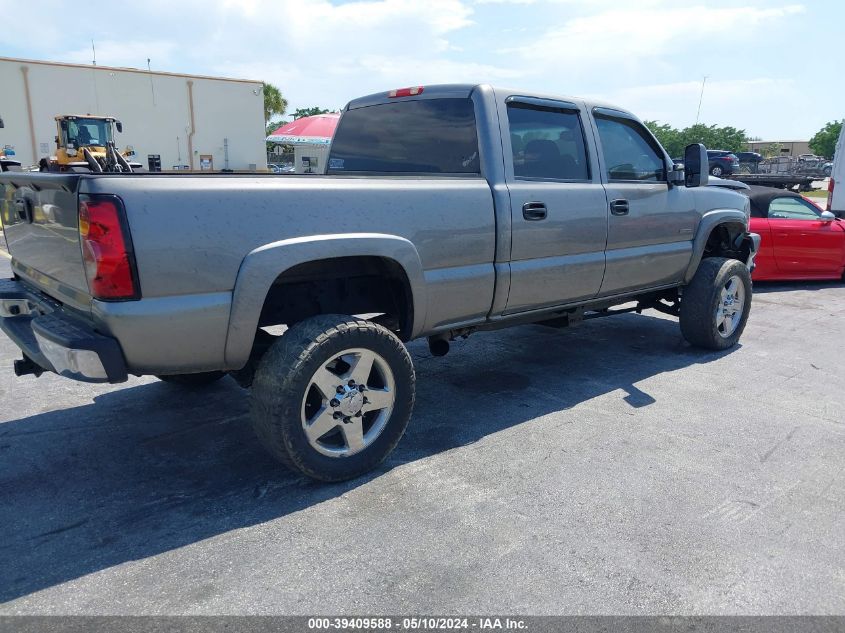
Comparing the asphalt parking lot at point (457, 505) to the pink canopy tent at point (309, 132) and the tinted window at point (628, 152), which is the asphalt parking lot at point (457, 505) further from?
the pink canopy tent at point (309, 132)

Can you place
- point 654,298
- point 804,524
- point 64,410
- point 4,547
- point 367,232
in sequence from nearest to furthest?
point 4,547, point 804,524, point 367,232, point 64,410, point 654,298

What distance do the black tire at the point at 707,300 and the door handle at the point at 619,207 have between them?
1313 mm

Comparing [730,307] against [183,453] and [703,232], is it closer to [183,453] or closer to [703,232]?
[703,232]

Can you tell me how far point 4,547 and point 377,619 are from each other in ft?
5.26

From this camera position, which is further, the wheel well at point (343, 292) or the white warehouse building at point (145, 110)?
the white warehouse building at point (145, 110)

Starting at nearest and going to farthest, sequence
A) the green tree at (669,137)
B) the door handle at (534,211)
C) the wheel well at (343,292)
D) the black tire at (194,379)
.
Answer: the wheel well at (343,292) → the door handle at (534,211) → the black tire at (194,379) → the green tree at (669,137)

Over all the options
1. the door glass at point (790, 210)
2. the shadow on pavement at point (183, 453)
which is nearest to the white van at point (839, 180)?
the door glass at point (790, 210)

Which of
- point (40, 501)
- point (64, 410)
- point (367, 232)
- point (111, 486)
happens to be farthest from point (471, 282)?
point (64, 410)

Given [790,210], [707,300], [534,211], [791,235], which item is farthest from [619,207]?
[790,210]

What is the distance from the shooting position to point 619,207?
4.41 meters

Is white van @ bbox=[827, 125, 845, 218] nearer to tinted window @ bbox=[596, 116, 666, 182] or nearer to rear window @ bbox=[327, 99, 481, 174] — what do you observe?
tinted window @ bbox=[596, 116, 666, 182]

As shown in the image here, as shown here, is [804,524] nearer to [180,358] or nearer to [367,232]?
[367,232]

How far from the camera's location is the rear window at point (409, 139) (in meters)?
3.84

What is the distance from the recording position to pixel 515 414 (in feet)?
13.4
